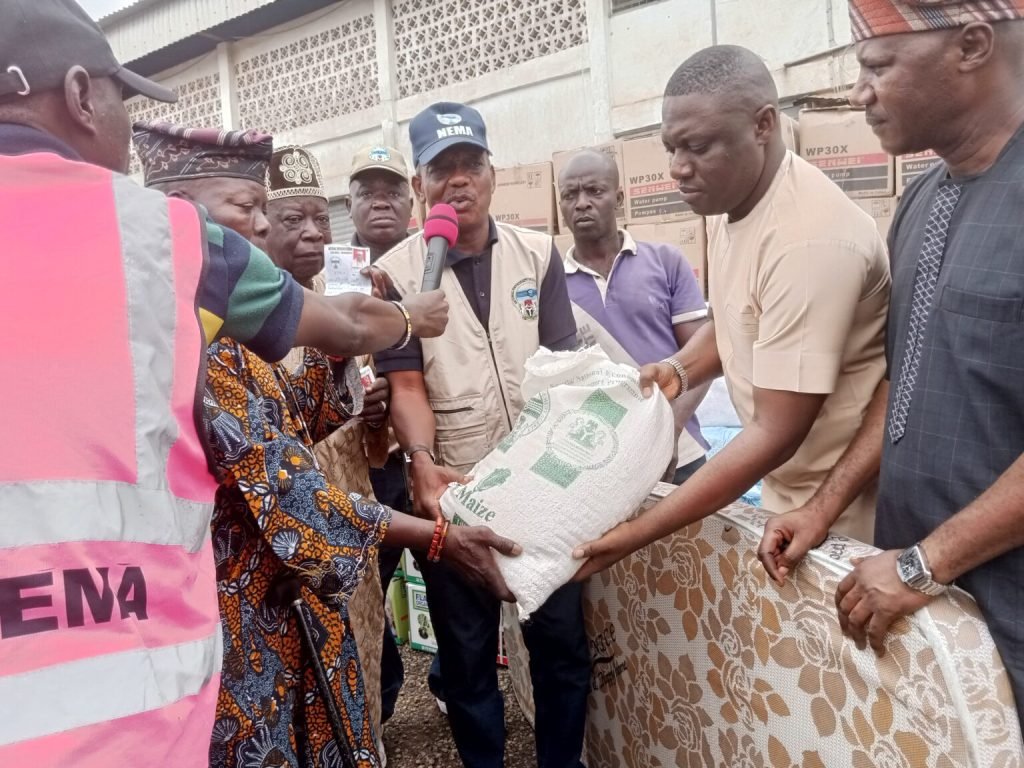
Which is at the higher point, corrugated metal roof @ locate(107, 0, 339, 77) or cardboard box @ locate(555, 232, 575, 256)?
corrugated metal roof @ locate(107, 0, 339, 77)

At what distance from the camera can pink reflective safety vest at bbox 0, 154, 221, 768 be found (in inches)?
31.4

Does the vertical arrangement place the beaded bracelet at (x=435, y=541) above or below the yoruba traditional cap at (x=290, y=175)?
below

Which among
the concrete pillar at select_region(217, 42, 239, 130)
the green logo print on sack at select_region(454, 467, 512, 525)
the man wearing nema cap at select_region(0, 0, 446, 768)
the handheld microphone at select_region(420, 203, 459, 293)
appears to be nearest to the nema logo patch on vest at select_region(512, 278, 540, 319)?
the handheld microphone at select_region(420, 203, 459, 293)

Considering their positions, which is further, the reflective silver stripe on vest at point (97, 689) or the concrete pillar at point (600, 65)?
the concrete pillar at point (600, 65)

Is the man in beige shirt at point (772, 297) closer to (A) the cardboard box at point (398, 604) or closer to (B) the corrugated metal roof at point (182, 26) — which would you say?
(A) the cardboard box at point (398, 604)

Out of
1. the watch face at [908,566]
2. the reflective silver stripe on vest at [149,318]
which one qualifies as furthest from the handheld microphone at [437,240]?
the watch face at [908,566]

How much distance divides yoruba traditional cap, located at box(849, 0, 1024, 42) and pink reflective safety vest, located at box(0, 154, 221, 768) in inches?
47.6

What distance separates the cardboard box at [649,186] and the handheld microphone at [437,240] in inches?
123

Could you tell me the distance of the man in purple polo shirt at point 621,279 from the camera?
3.19m

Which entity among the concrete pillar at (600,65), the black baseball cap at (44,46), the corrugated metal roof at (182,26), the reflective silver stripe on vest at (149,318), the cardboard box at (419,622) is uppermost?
the corrugated metal roof at (182,26)

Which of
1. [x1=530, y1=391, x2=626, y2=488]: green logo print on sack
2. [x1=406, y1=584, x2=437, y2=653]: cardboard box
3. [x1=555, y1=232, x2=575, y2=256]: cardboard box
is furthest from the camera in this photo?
[x1=555, y1=232, x2=575, y2=256]: cardboard box

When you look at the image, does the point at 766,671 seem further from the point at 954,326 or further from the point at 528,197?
the point at 528,197

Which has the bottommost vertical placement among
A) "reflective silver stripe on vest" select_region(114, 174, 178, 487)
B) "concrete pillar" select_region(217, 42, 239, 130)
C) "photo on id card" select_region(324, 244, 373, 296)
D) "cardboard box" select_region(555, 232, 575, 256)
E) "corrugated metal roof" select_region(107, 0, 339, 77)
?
"reflective silver stripe on vest" select_region(114, 174, 178, 487)

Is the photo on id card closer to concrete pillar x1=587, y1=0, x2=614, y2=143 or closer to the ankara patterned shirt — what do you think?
the ankara patterned shirt
